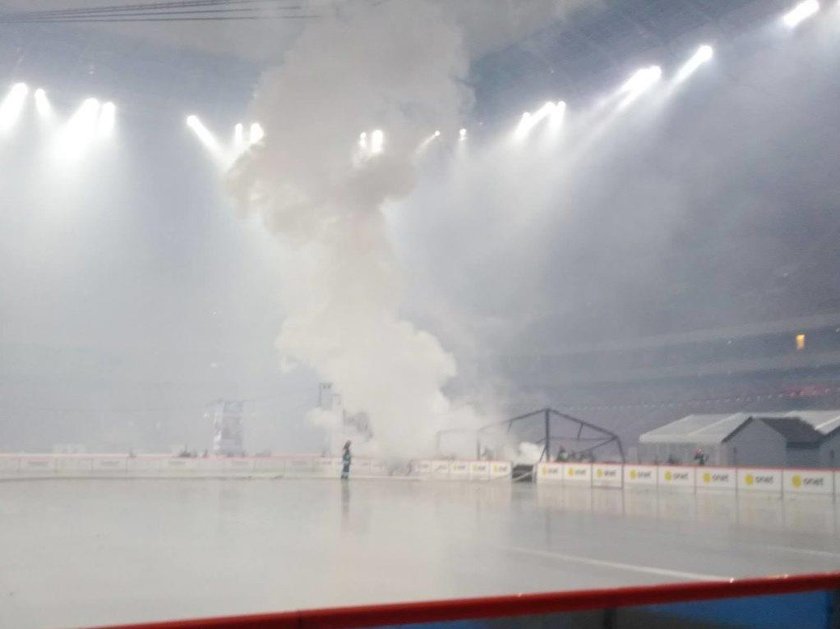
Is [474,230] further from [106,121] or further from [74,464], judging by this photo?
[74,464]

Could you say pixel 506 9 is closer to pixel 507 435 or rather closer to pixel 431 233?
pixel 431 233

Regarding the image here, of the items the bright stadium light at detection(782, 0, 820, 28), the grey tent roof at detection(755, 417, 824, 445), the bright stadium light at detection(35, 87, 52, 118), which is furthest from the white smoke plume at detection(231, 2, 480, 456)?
the grey tent roof at detection(755, 417, 824, 445)

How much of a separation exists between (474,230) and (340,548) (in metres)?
29.1

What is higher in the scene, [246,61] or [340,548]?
[246,61]

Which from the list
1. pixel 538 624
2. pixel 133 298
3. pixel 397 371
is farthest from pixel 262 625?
pixel 133 298

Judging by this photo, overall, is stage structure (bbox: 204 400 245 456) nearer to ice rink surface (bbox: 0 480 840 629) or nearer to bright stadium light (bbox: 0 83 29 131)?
bright stadium light (bbox: 0 83 29 131)

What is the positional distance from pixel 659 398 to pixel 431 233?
12.3 meters

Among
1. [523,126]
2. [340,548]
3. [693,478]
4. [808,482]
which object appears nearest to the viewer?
[340,548]

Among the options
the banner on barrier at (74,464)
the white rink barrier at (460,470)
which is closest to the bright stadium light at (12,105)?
the banner on barrier at (74,464)

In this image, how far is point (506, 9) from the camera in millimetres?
25922

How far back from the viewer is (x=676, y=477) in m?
23.9

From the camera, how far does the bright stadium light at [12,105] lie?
31266mm

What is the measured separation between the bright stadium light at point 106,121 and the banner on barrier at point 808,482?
28008mm

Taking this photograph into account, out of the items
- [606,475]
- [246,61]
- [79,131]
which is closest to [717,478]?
[606,475]
